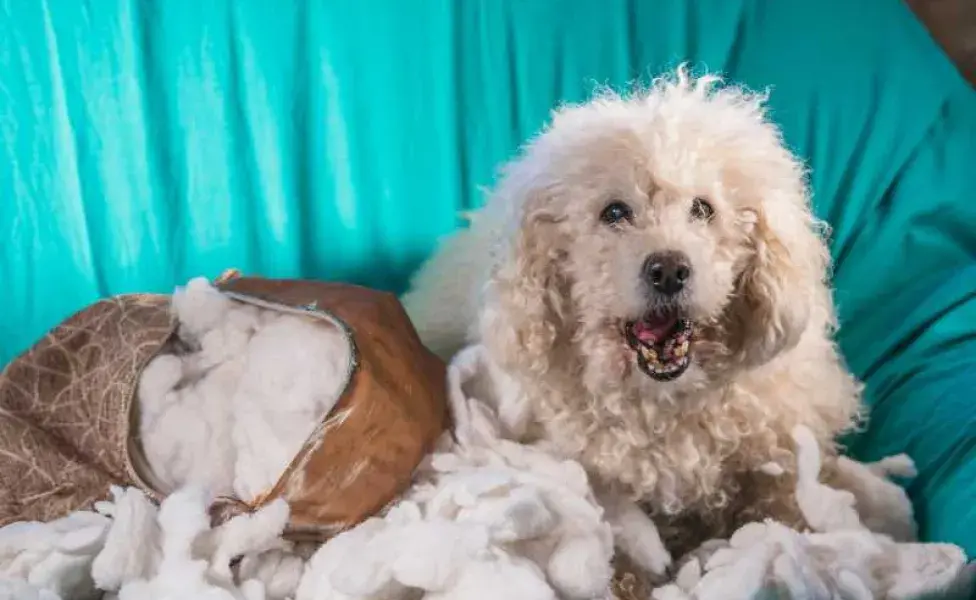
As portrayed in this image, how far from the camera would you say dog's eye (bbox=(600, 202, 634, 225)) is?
99cm

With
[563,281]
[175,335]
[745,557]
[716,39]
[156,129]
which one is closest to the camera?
[745,557]

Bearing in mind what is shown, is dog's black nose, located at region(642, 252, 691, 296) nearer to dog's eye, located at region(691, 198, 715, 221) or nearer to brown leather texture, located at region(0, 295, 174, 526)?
dog's eye, located at region(691, 198, 715, 221)

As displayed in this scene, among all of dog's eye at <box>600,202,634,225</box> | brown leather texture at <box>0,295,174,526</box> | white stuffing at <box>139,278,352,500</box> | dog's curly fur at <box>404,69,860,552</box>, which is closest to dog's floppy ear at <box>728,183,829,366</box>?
dog's curly fur at <box>404,69,860,552</box>

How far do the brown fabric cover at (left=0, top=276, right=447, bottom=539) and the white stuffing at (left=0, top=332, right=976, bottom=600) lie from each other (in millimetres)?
39

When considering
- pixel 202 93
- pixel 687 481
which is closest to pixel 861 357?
pixel 687 481

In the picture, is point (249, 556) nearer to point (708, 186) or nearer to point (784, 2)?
point (708, 186)

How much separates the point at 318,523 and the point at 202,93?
0.73 metres

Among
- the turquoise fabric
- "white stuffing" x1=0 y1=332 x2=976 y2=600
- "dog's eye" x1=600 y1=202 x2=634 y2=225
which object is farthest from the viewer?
the turquoise fabric

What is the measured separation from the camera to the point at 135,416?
1.09 m

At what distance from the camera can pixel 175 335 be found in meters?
1.17

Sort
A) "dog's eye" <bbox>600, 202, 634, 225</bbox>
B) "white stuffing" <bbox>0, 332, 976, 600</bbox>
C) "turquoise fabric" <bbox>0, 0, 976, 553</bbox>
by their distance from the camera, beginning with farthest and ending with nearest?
"turquoise fabric" <bbox>0, 0, 976, 553</bbox> → "dog's eye" <bbox>600, 202, 634, 225</bbox> → "white stuffing" <bbox>0, 332, 976, 600</bbox>

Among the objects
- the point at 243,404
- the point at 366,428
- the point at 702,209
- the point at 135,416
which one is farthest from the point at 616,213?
the point at 135,416

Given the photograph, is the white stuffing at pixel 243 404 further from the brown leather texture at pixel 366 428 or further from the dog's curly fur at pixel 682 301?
the dog's curly fur at pixel 682 301

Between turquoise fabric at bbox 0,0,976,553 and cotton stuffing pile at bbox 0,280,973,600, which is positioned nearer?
cotton stuffing pile at bbox 0,280,973,600
